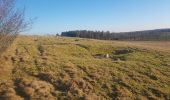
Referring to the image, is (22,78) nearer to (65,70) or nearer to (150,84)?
(65,70)

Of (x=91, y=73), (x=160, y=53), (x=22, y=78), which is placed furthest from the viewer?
(x=160, y=53)

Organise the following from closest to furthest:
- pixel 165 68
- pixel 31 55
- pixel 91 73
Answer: pixel 91 73, pixel 165 68, pixel 31 55

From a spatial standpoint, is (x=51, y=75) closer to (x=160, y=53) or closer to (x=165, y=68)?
(x=165, y=68)

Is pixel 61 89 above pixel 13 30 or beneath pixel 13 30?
beneath

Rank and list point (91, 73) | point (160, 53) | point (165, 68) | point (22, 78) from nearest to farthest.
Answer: point (22, 78)
point (91, 73)
point (165, 68)
point (160, 53)

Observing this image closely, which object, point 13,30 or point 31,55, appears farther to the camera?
point 31,55

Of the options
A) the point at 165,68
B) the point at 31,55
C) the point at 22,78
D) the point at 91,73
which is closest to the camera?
the point at 22,78

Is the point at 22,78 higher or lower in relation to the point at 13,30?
lower

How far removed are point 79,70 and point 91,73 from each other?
4.38 feet

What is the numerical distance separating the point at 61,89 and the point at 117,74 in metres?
6.26

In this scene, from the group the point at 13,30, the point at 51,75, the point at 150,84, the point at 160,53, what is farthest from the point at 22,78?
the point at 160,53

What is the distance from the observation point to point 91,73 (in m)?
28.3

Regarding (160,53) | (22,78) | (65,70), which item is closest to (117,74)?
(65,70)

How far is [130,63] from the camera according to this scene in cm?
3294
